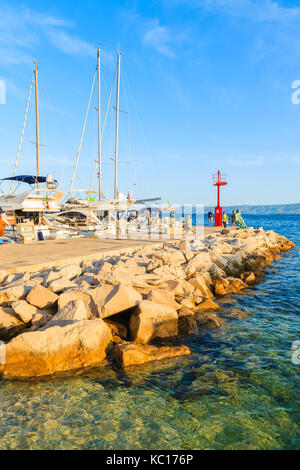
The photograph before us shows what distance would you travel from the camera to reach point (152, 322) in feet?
19.6

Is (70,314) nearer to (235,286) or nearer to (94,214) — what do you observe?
(235,286)

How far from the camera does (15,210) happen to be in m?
19.4

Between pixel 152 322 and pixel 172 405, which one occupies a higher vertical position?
pixel 152 322

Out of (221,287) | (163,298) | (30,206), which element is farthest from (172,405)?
(30,206)

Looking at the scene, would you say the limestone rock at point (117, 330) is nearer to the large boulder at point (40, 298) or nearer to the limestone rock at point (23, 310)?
the large boulder at point (40, 298)

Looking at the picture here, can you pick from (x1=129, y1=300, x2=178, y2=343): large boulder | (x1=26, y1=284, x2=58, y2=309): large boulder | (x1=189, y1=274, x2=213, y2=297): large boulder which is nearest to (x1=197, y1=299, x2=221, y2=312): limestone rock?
(x1=189, y1=274, x2=213, y2=297): large boulder

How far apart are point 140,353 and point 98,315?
1252 mm

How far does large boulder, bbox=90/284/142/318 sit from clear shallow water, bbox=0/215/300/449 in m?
1.33

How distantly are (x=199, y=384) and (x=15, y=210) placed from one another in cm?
1825

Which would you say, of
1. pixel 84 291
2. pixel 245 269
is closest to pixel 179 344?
pixel 84 291

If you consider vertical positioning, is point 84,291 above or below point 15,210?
below

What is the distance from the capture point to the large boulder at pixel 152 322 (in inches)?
229
